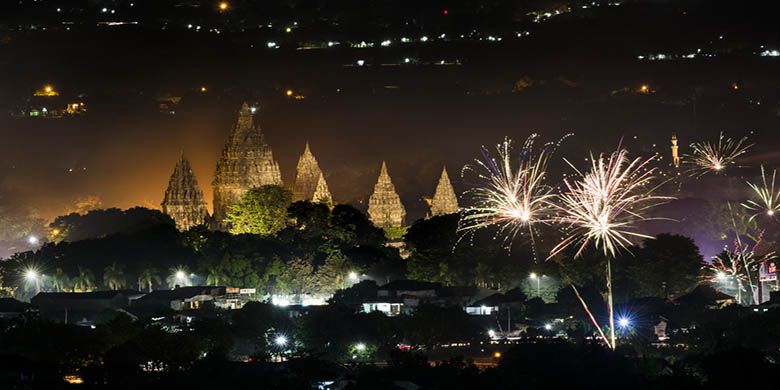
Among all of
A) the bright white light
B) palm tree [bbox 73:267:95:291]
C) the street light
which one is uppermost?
the bright white light

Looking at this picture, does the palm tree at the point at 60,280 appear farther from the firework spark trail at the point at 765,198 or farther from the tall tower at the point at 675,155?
the tall tower at the point at 675,155

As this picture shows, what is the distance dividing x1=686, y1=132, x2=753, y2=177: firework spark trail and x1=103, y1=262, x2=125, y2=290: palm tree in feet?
88.1

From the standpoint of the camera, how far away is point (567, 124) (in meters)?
104

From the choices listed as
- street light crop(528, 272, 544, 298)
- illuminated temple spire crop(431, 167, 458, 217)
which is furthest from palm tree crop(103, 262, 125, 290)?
illuminated temple spire crop(431, 167, 458, 217)

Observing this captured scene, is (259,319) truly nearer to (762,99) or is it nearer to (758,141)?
(758,141)

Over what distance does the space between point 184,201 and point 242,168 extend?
2688 mm

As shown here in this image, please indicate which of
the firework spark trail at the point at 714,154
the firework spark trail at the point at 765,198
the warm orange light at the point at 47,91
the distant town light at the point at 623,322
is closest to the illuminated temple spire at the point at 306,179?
the firework spark trail at the point at 714,154

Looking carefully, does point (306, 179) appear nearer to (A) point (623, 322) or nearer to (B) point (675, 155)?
(B) point (675, 155)

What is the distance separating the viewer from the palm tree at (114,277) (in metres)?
68.8

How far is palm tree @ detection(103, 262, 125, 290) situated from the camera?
6875 cm

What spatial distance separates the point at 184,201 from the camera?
82.2 meters

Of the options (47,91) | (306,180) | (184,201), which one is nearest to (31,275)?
(184,201)

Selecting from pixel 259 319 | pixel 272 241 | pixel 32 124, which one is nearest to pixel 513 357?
pixel 259 319

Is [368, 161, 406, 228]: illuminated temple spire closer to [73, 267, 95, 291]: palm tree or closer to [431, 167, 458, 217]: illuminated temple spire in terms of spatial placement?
[431, 167, 458, 217]: illuminated temple spire
